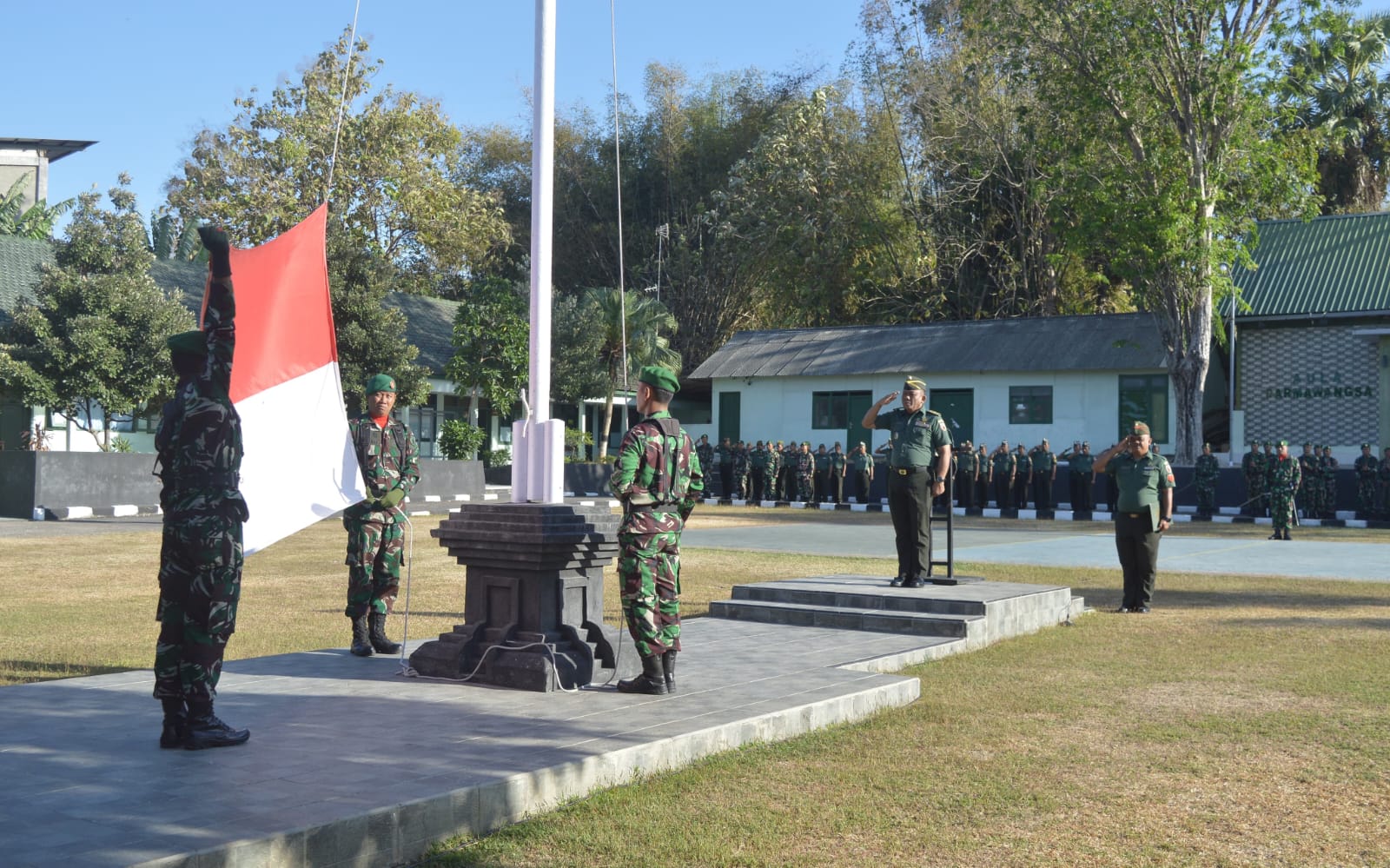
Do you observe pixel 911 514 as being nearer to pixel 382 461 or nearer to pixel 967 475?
pixel 382 461

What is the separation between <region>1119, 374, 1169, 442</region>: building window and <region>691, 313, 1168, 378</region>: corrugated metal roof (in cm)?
61

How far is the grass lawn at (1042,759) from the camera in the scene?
503 centimetres

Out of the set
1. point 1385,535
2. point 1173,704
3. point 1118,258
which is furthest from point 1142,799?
point 1118,258

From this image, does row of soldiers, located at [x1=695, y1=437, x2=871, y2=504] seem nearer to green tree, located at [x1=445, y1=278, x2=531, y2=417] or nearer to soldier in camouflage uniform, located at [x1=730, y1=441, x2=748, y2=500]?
soldier in camouflage uniform, located at [x1=730, y1=441, x2=748, y2=500]

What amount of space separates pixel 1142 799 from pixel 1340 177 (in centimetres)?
A: 4128

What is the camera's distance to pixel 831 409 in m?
40.1

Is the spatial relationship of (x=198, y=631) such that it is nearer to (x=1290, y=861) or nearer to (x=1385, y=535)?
(x=1290, y=861)

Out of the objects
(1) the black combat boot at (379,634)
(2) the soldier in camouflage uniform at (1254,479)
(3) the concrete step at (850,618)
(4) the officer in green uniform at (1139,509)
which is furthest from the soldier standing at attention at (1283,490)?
(1) the black combat boot at (379,634)

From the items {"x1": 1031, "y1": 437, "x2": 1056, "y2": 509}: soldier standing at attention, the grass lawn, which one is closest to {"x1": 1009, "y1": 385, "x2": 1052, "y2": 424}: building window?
{"x1": 1031, "y1": 437, "x2": 1056, "y2": 509}: soldier standing at attention

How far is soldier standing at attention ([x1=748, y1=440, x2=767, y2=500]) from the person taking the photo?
35781 mm

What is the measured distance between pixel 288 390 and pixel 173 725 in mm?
1870

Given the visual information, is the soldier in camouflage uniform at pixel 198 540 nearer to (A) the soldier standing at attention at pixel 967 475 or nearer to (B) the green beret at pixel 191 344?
(B) the green beret at pixel 191 344

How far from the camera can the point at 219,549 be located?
5844 mm

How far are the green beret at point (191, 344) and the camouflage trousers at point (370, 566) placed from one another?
2.99 m
